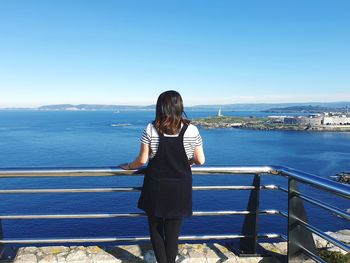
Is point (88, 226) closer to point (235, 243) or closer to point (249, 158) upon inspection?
point (235, 243)

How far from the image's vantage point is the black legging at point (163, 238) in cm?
283

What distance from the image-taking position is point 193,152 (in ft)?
8.79

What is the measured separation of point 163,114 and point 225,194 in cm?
3191

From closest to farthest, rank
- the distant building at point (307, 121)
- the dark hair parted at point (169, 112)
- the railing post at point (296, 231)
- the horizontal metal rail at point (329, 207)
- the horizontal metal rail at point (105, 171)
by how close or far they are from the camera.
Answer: the horizontal metal rail at point (329, 207) < the dark hair parted at point (169, 112) < the horizontal metal rail at point (105, 171) < the railing post at point (296, 231) < the distant building at point (307, 121)

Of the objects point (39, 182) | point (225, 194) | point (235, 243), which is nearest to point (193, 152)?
point (235, 243)

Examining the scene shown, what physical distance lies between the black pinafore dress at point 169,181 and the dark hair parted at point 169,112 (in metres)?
0.07

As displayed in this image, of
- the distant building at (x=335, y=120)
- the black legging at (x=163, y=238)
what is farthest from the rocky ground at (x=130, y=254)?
the distant building at (x=335, y=120)

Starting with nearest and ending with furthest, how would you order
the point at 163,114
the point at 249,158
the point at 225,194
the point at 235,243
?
1. the point at 163,114
2. the point at 235,243
3. the point at 225,194
4. the point at 249,158

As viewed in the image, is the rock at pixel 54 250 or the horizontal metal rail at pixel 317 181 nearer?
the horizontal metal rail at pixel 317 181

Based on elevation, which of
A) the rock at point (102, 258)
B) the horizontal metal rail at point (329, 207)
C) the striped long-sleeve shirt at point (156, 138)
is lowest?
the rock at point (102, 258)

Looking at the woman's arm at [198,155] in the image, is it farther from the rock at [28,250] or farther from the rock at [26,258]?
the rock at [28,250]

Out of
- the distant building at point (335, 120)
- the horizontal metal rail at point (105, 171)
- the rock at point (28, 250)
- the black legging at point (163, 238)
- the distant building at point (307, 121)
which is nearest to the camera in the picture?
the black legging at point (163, 238)

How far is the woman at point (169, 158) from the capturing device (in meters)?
2.51

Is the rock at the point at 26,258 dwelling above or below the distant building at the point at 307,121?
above
